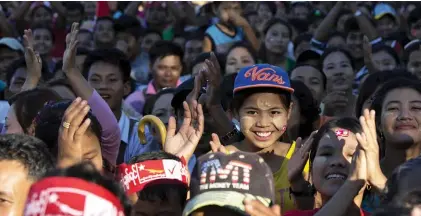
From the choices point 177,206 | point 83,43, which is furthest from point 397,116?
point 83,43

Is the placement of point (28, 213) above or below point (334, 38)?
below

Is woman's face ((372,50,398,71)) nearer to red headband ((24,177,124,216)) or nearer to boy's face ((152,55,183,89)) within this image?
boy's face ((152,55,183,89))

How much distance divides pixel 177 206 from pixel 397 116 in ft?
4.75

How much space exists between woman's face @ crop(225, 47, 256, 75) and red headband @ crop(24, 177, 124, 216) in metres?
5.81

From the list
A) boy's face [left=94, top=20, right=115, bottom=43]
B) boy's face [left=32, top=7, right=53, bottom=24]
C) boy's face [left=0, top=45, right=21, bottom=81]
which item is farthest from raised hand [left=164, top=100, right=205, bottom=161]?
boy's face [left=32, top=7, right=53, bottom=24]

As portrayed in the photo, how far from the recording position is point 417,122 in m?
5.00

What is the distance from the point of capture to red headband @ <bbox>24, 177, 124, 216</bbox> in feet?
9.27

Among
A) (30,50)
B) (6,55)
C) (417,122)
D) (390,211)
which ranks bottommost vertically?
(390,211)

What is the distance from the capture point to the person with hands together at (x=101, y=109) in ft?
17.4

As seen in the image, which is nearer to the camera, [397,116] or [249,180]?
[249,180]

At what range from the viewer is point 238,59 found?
28.7ft

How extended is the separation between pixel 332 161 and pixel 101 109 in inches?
60.3

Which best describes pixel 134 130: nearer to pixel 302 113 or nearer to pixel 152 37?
pixel 302 113

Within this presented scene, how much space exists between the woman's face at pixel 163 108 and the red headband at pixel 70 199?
11.8ft
